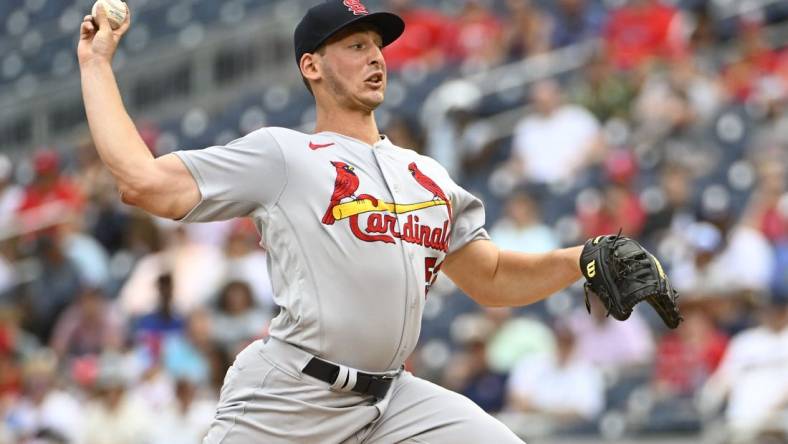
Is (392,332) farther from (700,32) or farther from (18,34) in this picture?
(18,34)

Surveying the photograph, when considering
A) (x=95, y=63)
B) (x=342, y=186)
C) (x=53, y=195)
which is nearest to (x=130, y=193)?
(x=95, y=63)

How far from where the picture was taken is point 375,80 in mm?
4355

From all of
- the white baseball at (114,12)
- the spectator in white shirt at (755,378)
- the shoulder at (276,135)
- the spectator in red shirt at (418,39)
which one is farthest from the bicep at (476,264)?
the spectator in red shirt at (418,39)

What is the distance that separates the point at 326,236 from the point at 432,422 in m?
0.61

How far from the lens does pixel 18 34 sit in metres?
16.8

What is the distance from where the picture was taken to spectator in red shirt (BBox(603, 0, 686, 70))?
10.5m

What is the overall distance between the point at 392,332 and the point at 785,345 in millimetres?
3894

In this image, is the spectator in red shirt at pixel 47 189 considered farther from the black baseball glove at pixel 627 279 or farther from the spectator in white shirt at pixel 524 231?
the black baseball glove at pixel 627 279

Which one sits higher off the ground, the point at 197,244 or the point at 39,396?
the point at 197,244

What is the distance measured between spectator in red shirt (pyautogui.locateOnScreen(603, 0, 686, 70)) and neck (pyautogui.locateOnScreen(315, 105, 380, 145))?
20.6 ft

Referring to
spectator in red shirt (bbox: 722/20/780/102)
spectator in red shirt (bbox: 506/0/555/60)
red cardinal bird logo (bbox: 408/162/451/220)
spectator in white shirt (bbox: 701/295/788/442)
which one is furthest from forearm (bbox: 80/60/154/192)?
spectator in red shirt (bbox: 506/0/555/60)

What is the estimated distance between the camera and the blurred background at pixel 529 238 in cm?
802

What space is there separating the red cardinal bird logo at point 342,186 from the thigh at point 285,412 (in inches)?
17.3

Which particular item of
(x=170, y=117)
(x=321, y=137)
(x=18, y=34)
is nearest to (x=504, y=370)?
(x=321, y=137)
